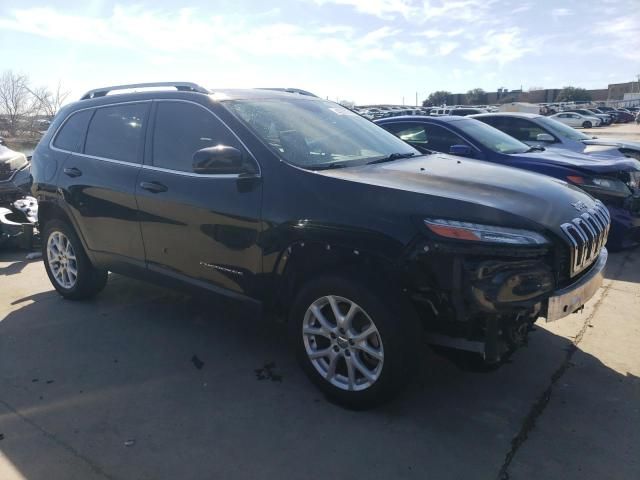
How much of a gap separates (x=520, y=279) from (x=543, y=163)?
4578 mm

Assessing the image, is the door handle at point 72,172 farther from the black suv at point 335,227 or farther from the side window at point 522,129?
the side window at point 522,129

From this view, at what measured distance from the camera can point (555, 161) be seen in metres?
6.69

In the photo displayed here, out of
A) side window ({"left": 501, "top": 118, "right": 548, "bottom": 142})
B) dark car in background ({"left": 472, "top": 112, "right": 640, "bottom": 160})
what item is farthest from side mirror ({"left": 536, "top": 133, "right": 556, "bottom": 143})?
side window ({"left": 501, "top": 118, "right": 548, "bottom": 142})

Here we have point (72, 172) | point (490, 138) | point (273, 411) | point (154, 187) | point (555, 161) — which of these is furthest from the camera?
point (490, 138)

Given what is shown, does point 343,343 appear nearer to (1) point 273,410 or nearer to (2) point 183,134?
(1) point 273,410

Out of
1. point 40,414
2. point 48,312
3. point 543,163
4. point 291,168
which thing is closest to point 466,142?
point 543,163

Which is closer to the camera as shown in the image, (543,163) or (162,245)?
(162,245)

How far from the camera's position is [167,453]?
9.23 feet

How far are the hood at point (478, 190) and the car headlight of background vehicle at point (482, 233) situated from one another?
1.7 inches

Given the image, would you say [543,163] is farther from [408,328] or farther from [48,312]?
[48,312]

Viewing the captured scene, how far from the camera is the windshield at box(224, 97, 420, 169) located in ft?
11.6

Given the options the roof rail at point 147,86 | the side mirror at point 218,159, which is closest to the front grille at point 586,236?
the side mirror at point 218,159

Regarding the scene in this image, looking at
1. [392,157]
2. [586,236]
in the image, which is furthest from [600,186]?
[586,236]

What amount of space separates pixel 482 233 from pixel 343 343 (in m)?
1.02
